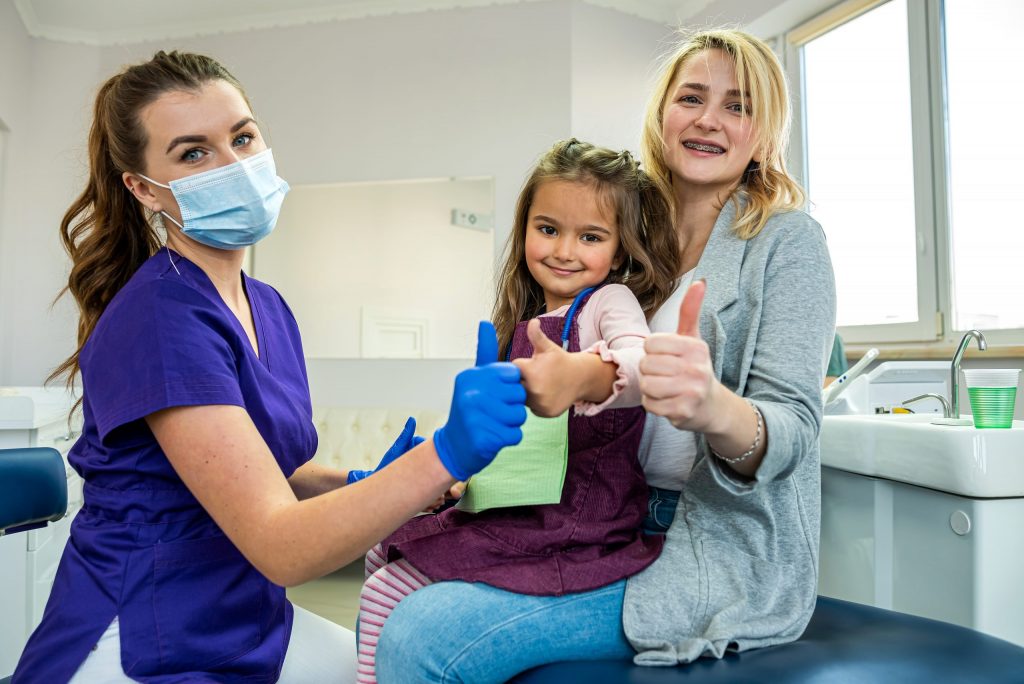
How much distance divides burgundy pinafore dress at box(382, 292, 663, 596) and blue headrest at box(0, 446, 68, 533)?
560mm

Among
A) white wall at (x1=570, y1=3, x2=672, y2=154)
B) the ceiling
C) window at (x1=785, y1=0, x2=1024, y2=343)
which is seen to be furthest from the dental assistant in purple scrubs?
the ceiling

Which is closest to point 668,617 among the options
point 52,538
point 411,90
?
point 52,538

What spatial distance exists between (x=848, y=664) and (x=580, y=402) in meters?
0.42

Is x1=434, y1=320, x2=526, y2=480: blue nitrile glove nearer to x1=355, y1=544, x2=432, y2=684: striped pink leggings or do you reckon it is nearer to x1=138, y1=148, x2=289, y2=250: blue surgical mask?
x1=355, y1=544, x2=432, y2=684: striped pink leggings

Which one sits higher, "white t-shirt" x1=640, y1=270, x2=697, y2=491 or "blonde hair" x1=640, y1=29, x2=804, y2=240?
"blonde hair" x1=640, y1=29, x2=804, y2=240

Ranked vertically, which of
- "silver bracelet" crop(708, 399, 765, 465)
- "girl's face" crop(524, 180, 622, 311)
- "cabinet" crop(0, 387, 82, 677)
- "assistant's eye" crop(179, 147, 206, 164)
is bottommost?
"cabinet" crop(0, 387, 82, 677)

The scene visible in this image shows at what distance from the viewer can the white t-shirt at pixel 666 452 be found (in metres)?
1.08

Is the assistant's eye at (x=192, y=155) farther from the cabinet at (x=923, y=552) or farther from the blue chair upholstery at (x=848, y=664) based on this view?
the cabinet at (x=923, y=552)

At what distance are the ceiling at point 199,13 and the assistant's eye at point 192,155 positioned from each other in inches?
138

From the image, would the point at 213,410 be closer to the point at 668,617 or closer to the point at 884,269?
the point at 668,617

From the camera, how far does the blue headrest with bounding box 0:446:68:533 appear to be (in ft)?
3.77

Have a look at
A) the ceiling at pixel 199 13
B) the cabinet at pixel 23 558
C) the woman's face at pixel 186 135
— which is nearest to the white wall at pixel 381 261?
the ceiling at pixel 199 13

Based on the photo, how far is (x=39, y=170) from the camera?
14.8 feet

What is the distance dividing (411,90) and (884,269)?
8.55ft
